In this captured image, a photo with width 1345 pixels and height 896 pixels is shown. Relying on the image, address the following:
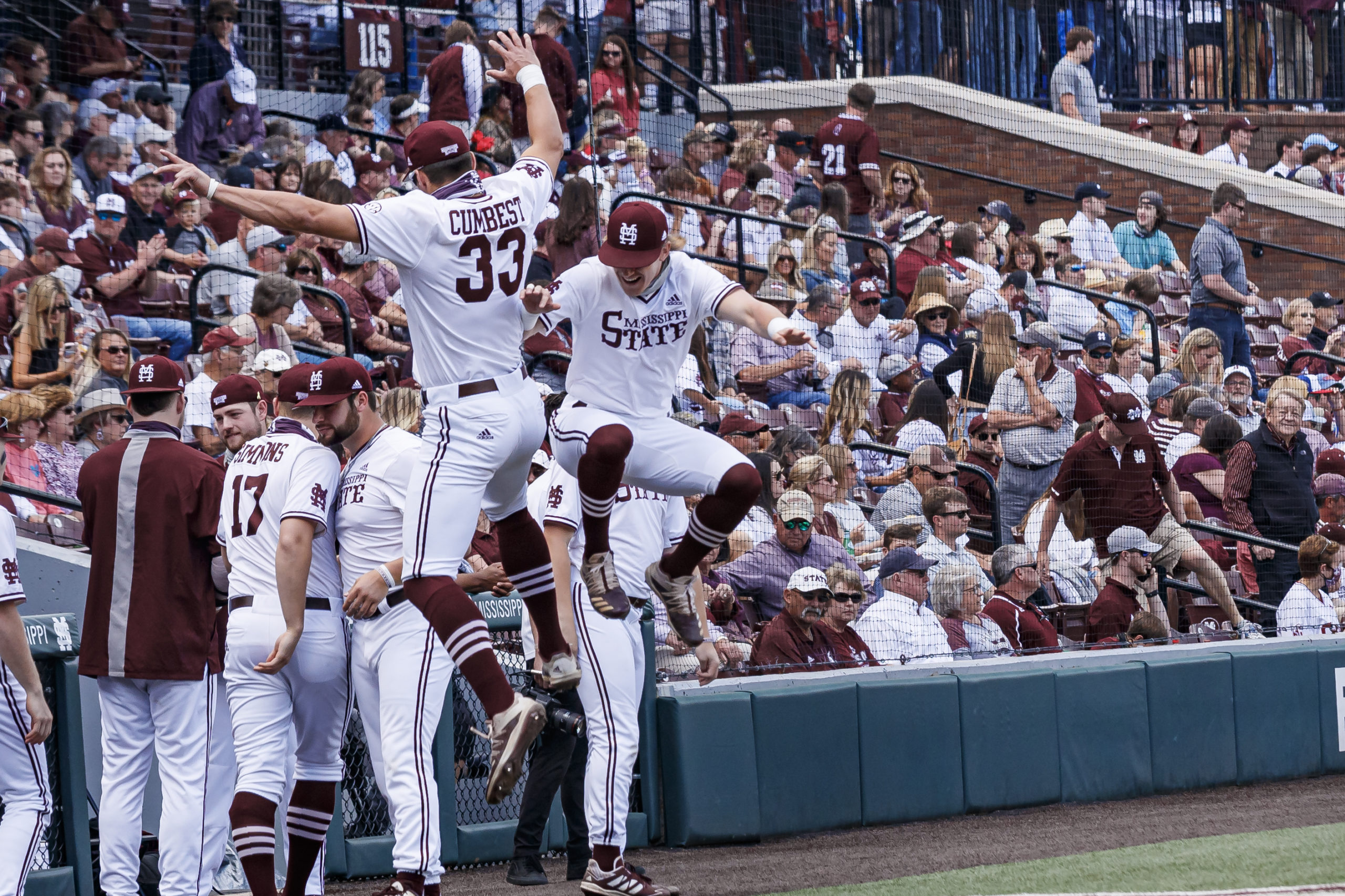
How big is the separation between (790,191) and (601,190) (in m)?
3.17

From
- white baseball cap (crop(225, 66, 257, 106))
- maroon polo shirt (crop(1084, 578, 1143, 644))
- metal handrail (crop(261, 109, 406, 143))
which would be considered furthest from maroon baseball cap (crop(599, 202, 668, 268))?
white baseball cap (crop(225, 66, 257, 106))

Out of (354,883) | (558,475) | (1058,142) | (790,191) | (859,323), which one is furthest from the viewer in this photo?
(1058,142)

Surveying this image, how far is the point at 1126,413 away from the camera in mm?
9961

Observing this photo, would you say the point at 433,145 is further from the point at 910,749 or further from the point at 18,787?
the point at 910,749

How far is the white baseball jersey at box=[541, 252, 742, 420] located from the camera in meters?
6.02

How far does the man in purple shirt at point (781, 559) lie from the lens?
8828mm

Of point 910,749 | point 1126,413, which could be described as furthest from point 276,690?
point 1126,413

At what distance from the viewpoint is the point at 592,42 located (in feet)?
48.8

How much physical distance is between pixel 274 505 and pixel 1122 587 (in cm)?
571

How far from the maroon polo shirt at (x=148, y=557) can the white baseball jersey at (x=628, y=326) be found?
1.43 meters

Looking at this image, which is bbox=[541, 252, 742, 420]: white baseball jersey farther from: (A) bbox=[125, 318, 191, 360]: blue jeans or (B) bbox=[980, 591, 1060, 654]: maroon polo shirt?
(A) bbox=[125, 318, 191, 360]: blue jeans

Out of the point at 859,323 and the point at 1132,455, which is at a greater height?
the point at 859,323

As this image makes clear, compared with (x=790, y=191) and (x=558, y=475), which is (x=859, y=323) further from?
(x=558, y=475)

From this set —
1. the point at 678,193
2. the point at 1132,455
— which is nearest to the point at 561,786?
the point at 1132,455
